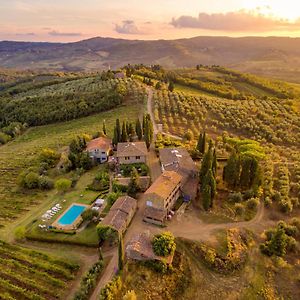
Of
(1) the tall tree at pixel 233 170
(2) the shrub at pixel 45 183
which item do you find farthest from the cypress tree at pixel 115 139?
(1) the tall tree at pixel 233 170

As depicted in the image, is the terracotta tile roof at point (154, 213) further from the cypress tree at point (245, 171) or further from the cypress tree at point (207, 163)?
the cypress tree at point (245, 171)

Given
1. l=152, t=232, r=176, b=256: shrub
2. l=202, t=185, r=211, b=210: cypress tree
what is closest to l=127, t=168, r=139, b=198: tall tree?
l=202, t=185, r=211, b=210: cypress tree

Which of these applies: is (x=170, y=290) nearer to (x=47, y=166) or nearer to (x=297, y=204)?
(x=297, y=204)

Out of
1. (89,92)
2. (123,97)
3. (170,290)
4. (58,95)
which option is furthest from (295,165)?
(58,95)

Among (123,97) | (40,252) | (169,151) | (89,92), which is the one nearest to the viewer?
(40,252)

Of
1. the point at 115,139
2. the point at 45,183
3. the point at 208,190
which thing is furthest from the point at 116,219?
the point at 115,139

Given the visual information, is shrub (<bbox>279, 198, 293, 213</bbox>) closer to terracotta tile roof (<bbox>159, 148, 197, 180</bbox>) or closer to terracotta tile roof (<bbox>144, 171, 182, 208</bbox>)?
terracotta tile roof (<bbox>159, 148, 197, 180</bbox>)
